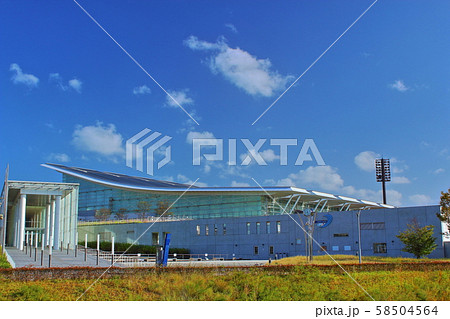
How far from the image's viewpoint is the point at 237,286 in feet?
47.8

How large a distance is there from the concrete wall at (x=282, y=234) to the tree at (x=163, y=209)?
526 centimetres

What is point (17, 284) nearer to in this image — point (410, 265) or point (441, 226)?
point (410, 265)

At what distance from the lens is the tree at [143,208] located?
58.6m

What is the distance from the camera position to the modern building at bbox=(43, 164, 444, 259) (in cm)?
3812

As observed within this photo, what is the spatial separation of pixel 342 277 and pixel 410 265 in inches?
199

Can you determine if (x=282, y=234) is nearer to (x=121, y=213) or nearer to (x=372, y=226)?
(x=372, y=226)

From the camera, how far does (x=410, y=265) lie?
20.4 metres

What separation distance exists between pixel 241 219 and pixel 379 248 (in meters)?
13.3

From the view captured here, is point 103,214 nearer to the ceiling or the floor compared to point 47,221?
nearer to the ceiling

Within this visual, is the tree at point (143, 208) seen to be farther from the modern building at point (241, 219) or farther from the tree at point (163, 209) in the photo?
the tree at point (163, 209)

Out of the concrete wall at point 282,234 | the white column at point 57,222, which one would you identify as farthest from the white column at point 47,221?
the concrete wall at point 282,234

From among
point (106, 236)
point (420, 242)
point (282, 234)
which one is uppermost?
point (282, 234)

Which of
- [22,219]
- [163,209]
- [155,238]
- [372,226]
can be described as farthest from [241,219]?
[22,219]
